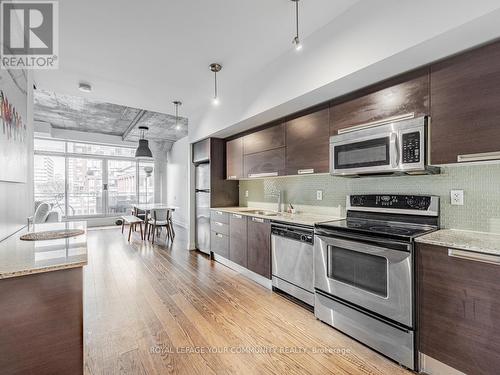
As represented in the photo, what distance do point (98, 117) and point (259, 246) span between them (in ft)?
17.6

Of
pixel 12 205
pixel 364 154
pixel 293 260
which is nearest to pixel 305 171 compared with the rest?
pixel 364 154

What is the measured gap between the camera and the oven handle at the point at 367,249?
1.67 metres

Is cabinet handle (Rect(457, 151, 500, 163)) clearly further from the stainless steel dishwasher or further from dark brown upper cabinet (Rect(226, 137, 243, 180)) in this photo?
dark brown upper cabinet (Rect(226, 137, 243, 180))

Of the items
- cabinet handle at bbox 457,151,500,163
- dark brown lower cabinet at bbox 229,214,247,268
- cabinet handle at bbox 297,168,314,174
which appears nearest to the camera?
cabinet handle at bbox 457,151,500,163

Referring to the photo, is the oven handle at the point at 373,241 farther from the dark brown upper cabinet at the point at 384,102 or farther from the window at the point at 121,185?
the window at the point at 121,185

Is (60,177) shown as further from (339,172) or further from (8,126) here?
(339,172)

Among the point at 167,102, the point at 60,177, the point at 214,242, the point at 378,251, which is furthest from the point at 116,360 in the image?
the point at 60,177

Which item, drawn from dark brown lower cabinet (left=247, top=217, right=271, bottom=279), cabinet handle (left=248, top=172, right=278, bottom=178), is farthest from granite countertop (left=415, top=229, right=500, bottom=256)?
cabinet handle (left=248, top=172, right=278, bottom=178)

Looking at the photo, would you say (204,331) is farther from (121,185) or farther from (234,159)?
(121,185)

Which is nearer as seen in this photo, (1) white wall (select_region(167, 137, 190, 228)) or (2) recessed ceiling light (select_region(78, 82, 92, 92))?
(2) recessed ceiling light (select_region(78, 82, 92, 92))

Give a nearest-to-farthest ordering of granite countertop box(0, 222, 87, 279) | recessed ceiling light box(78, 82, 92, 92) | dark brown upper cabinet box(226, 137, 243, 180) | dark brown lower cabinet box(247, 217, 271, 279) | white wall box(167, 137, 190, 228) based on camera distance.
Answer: granite countertop box(0, 222, 87, 279) < dark brown lower cabinet box(247, 217, 271, 279) < recessed ceiling light box(78, 82, 92, 92) < dark brown upper cabinet box(226, 137, 243, 180) < white wall box(167, 137, 190, 228)

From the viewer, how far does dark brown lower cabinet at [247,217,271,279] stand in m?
2.87

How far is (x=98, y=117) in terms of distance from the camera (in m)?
5.79

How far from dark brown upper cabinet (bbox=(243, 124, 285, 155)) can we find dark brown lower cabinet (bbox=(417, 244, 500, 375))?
6.29 ft
